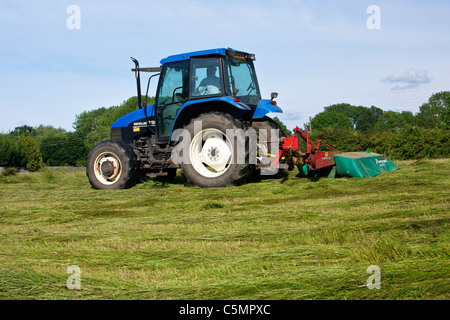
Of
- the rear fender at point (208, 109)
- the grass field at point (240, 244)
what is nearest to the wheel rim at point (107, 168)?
the rear fender at point (208, 109)

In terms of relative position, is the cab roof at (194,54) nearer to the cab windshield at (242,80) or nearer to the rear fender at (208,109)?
the cab windshield at (242,80)

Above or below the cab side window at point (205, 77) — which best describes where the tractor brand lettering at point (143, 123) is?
below

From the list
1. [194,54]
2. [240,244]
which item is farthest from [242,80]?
[240,244]

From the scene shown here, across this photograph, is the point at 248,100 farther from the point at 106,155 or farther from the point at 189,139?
the point at 106,155

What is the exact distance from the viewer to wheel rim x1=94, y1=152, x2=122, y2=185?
9086mm

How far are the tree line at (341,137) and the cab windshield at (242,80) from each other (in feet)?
28.5

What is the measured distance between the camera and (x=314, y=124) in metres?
54.6

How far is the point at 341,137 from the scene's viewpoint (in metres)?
19.5

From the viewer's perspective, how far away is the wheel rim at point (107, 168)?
29.8ft

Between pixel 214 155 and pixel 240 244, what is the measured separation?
4.50m

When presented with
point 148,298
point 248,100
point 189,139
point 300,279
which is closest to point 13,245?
point 148,298

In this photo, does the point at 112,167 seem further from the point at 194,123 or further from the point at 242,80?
the point at 242,80

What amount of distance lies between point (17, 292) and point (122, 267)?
713 millimetres

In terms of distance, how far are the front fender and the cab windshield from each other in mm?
171
